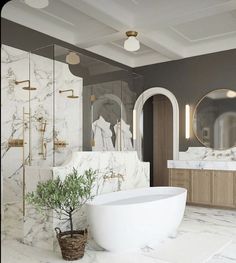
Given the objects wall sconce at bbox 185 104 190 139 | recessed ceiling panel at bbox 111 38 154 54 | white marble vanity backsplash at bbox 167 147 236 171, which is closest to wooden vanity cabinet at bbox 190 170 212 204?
white marble vanity backsplash at bbox 167 147 236 171

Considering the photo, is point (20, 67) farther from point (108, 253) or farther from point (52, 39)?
point (108, 253)

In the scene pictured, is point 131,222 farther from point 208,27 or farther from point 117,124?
point 208,27

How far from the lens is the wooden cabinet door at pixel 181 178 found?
19.4 feet

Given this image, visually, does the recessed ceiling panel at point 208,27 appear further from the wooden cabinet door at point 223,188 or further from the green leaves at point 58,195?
the green leaves at point 58,195

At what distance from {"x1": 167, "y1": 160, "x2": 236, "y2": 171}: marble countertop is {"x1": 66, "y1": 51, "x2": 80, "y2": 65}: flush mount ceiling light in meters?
2.87

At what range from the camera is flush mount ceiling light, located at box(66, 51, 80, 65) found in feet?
13.9

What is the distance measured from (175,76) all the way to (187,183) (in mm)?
2211

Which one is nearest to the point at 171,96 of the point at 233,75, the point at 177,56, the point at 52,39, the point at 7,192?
the point at 177,56

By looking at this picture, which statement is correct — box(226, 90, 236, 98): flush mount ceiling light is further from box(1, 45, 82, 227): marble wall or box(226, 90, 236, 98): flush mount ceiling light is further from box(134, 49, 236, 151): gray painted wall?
box(1, 45, 82, 227): marble wall

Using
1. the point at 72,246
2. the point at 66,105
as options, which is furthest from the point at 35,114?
the point at 72,246

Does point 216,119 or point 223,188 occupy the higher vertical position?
point 216,119

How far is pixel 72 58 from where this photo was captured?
4.30m

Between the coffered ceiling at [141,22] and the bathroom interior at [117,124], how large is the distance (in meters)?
0.02

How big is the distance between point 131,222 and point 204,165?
9.51 feet
